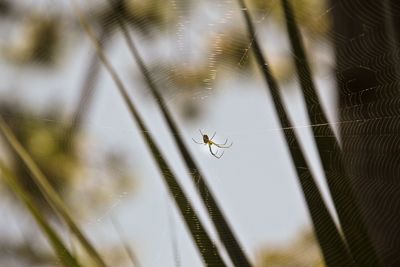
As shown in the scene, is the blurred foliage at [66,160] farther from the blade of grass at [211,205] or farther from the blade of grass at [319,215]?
the blade of grass at [319,215]

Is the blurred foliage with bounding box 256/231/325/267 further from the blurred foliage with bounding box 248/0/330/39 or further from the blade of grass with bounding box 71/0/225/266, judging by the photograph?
the blurred foliage with bounding box 248/0/330/39

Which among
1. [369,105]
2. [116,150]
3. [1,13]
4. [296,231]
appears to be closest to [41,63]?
[1,13]

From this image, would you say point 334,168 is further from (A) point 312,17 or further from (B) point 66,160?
(B) point 66,160

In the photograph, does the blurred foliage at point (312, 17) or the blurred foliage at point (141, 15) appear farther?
the blurred foliage at point (141, 15)

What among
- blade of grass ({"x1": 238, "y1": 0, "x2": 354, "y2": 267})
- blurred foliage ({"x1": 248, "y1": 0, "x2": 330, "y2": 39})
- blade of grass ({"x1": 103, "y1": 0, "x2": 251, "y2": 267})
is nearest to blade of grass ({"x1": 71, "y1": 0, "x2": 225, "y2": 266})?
blade of grass ({"x1": 103, "y1": 0, "x2": 251, "y2": 267})

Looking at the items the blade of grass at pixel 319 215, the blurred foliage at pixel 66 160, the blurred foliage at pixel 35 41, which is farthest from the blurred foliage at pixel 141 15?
the blade of grass at pixel 319 215

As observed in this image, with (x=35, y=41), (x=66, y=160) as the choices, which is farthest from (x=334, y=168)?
(x=35, y=41)

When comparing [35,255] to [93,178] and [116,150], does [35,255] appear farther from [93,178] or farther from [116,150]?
[116,150]
